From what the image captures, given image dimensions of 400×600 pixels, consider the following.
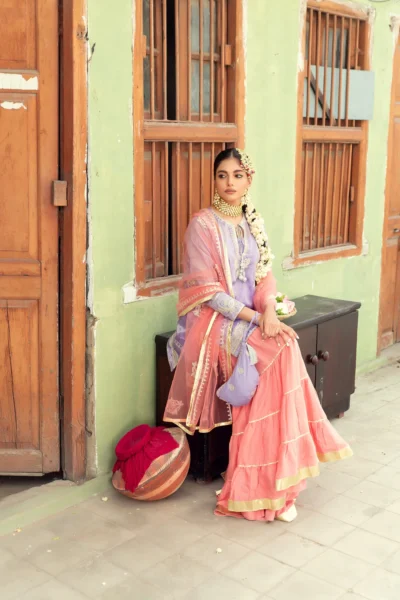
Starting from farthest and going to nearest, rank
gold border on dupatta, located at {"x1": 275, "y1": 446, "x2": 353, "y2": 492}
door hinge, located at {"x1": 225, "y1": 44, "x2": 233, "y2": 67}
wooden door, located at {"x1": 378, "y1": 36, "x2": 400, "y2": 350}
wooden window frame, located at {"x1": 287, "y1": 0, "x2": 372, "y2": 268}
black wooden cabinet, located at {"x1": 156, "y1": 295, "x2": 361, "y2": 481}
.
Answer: wooden door, located at {"x1": 378, "y1": 36, "x2": 400, "y2": 350} < wooden window frame, located at {"x1": 287, "y1": 0, "x2": 372, "y2": 268} < door hinge, located at {"x1": 225, "y1": 44, "x2": 233, "y2": 67} < black wooden cabinet, located at {"x1": 156, "y1": 295, "x2": 361, "y2": 481} < gold border on dupatta, located at {"x1": 275, "y1": 446, "x2": 353, "y2": 492}

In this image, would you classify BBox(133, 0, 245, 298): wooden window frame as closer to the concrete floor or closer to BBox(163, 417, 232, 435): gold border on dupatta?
BBox(163, 417, 232, 435): gold border on dupatta

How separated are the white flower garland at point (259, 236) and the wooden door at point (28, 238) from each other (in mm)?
1001

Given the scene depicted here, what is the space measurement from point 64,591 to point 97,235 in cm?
169

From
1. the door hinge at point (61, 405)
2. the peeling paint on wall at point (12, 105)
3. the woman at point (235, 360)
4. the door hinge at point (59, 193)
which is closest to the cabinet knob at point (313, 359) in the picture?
the woman at point (235, 360)

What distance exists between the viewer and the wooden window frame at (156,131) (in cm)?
396

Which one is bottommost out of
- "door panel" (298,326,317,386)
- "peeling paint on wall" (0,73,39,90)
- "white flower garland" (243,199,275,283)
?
"door panel" (298,326,317,386)

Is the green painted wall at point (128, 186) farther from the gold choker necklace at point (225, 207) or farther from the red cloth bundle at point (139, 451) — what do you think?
the gold choker necklace at point (225, 207)

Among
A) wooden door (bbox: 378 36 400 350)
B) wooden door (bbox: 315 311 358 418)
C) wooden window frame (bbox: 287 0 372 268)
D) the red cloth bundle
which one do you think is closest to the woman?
the red cloth bundle

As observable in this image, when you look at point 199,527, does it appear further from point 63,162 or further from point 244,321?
point 63,162

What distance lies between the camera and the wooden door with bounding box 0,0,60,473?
3.65m

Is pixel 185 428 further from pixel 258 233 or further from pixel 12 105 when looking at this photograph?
pixel 12 105

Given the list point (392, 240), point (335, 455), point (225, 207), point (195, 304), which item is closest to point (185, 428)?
point (195, 304)

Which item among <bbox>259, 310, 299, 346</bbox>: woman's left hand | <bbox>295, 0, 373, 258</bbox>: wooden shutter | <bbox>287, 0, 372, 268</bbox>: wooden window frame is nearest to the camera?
<bbox>259, 310, 299, 346</bbox>: woman's left hand

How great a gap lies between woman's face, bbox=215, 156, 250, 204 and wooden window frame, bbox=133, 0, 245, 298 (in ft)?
1.42
